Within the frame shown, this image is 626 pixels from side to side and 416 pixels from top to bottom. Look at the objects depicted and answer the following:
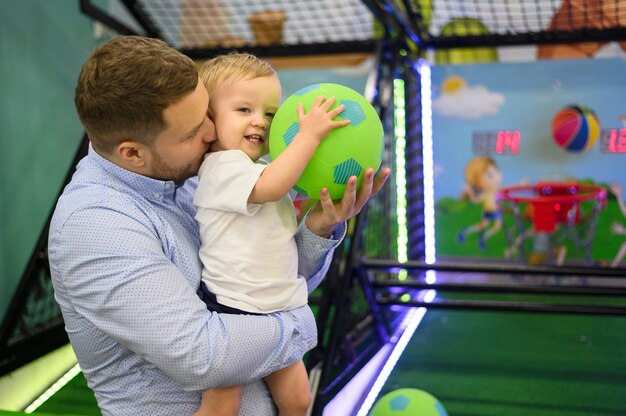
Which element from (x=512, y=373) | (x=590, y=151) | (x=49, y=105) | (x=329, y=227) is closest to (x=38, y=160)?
(x=49, y=105)

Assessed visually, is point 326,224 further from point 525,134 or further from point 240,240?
point 525,134

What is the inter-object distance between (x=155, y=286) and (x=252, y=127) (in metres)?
0.40

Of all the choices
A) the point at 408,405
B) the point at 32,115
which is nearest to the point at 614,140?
the point at 408,405

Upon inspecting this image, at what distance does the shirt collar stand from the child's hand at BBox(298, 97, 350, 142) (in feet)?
0.84

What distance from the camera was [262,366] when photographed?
1.16 m

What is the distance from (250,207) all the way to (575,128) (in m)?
4.42

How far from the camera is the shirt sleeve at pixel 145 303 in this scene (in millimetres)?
1051

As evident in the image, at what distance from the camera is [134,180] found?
1.17 m

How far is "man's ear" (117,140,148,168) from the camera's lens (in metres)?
1.14

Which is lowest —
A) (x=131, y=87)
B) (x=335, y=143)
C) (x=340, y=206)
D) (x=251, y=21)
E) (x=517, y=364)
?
(x=517, y=364)

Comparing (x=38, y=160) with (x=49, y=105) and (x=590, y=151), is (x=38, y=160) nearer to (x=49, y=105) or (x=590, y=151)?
(x=49, y=105)

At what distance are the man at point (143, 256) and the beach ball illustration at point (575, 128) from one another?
169 inches

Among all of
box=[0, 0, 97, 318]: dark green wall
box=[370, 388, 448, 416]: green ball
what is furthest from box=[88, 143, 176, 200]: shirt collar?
box=[0, 0, 97, 318]: dark green wall

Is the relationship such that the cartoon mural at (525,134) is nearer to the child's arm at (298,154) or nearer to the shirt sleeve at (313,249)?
the shirt sleeve at (313,249)
